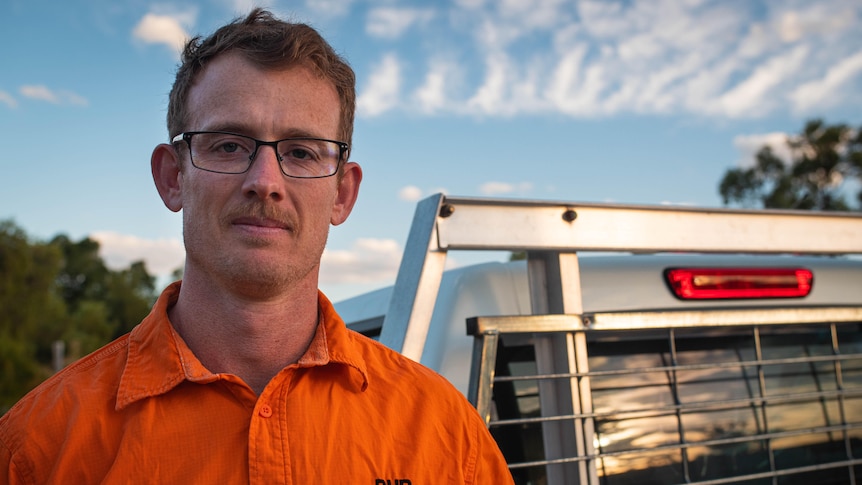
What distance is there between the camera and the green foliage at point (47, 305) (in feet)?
109

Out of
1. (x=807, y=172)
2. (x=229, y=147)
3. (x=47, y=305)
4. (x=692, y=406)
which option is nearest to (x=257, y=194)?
(x=229, y=147)

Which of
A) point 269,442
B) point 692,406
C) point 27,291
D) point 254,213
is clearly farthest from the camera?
point 27,291

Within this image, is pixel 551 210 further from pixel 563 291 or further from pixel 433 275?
pixel 433 275

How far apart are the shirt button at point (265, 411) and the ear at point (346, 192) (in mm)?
571

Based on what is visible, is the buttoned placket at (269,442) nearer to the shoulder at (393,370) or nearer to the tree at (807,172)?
the shoulder at (393,370)

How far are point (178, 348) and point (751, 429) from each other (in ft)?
6.76

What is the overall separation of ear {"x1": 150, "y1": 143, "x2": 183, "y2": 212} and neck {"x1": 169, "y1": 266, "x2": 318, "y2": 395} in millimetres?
220

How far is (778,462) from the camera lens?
2877 mm

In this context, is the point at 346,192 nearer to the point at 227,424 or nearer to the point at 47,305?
the point at 227,424

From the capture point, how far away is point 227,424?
1.66m

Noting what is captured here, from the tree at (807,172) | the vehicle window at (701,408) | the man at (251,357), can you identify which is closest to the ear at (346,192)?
the man at (251,357)

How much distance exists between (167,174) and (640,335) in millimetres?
1698

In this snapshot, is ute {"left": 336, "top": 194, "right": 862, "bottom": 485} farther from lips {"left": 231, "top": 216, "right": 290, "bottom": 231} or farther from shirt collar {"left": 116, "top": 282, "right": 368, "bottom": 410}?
lips {"left": 231, "top": 216, "right": 290, "bottom": 231}

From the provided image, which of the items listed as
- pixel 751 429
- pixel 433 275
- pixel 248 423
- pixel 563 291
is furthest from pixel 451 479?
pixel 751 429
